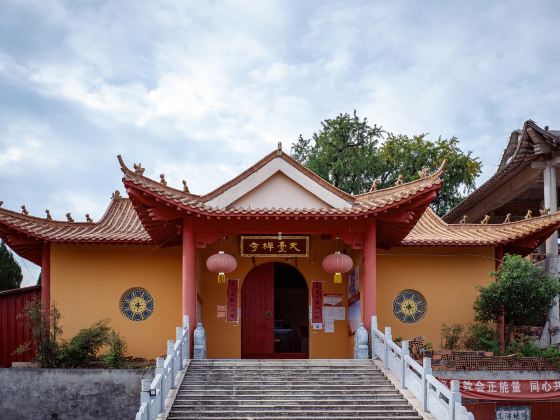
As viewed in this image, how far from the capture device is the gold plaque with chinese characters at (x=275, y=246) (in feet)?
54.2

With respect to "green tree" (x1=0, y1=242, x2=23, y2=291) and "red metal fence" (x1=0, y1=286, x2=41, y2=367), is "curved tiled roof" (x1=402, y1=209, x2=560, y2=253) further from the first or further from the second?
"green tree" (x1=0, y1=242, x2=23, y2=291)

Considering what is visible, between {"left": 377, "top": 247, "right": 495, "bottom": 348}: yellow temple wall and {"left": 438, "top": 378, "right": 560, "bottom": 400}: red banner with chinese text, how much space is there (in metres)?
3.38

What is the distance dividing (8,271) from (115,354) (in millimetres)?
11343

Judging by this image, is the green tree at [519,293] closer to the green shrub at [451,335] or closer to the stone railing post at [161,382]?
the green shrub at [451,335]

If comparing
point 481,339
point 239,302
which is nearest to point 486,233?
point 481,339

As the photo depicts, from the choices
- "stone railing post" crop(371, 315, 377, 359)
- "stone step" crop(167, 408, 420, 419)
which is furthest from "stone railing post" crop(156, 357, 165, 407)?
"stone railing post" crop(371, 315, 377, 359)

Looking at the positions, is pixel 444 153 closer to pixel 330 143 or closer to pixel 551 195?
pixel 330 143

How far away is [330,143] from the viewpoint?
3556 centimetres

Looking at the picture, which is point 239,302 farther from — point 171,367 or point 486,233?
point 486,233

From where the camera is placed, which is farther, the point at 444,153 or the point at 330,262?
the point at 444,153

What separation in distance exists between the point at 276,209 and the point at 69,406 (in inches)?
198

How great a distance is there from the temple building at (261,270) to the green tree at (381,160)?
1579 centimetres

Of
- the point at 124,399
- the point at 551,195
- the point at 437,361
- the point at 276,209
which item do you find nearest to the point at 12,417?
the point at 124,399

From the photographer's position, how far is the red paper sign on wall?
17469mm
